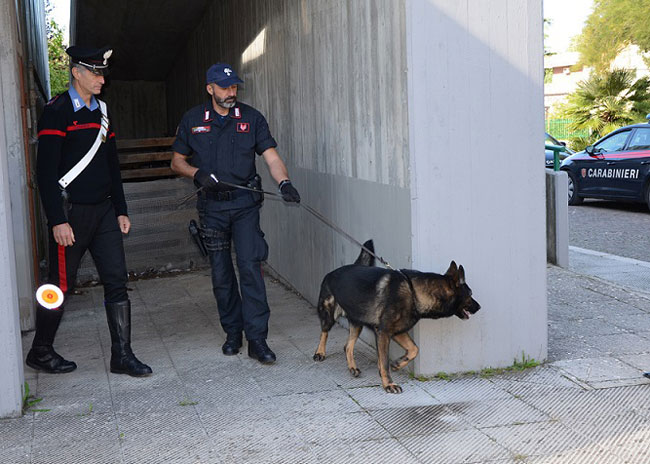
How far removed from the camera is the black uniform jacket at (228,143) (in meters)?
5.86

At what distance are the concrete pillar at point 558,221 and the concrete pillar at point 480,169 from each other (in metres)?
4.04

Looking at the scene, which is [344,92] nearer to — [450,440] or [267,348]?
[267,348]

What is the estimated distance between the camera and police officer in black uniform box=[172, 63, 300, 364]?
19.1 feet

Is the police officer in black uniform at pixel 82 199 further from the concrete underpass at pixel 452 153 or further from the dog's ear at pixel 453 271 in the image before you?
the dog's ear at pixel 453 271

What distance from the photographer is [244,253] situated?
19.1 ft

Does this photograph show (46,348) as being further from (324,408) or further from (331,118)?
(331,118)

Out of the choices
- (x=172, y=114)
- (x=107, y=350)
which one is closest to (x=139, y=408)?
(x=107, y=350)

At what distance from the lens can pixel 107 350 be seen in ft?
20.6

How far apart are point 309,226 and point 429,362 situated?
2.72 metres

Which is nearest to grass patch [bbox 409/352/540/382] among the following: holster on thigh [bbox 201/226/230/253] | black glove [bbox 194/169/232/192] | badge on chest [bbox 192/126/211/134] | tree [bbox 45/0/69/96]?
holster on thigh [bbox 201/226/230/253]

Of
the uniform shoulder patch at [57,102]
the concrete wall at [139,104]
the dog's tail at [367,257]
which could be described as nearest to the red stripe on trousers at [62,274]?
the uniform shoulder patch at [57,102]

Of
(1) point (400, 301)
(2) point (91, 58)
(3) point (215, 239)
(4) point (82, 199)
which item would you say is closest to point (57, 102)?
(2) point (91, 58)

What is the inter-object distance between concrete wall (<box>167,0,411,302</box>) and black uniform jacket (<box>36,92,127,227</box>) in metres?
1.76

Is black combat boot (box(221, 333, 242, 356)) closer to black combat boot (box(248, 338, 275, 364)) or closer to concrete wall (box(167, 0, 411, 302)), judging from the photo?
black combat boot (box(248, 338, 275, 364))
